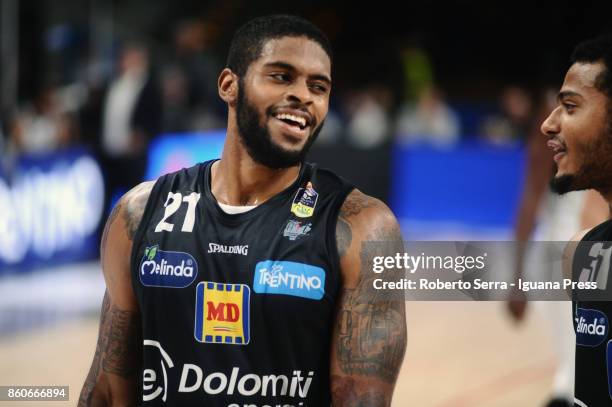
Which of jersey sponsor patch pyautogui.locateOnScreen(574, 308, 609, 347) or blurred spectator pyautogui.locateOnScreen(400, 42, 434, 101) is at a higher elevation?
blurred spectator pyautogui.locateOnScreen(400, 42, 434, 101)

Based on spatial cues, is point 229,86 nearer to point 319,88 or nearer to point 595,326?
point 319,88

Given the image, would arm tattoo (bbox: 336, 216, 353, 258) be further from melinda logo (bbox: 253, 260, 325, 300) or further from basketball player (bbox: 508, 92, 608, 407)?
basketball player (bbox: 508, 92, 608, 407)

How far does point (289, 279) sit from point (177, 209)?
45 cm

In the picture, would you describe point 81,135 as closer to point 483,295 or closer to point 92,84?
point 92,84

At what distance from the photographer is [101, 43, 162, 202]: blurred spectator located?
982 cm

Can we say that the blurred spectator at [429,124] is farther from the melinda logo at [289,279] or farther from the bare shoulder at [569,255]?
the melinda logo at [289,279]

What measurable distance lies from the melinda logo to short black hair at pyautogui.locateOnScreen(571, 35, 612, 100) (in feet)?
3.00

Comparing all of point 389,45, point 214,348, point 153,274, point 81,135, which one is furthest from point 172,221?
point 389,45

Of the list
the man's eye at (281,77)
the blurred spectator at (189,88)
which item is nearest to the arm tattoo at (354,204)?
the man's eye at (281,77)

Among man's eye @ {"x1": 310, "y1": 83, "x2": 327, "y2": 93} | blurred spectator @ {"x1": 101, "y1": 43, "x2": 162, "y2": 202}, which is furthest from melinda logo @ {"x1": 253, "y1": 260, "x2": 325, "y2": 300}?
blurred spectator @ {"x1": 101, "y1": 43, "x2": 162, "y2": 202}

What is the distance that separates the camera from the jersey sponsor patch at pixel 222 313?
8.96 feet

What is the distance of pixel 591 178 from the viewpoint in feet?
9.06

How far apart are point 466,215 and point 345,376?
10.6 meters

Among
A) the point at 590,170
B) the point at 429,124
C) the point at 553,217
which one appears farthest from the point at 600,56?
the point at 429,124
